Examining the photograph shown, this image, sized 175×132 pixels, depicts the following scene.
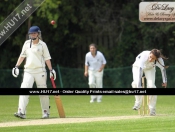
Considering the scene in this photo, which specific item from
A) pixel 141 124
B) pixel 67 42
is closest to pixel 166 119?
pixel 141 124

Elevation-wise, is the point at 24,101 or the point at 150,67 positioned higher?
the point at 150,67

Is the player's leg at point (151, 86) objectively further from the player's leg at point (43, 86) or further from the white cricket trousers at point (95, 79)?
the white cricket trousers at point (95, 79)

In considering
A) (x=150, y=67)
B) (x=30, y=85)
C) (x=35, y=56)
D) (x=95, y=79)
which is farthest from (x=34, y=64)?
(x=95, y=79)

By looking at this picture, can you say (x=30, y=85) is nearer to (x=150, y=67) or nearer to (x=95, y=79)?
(x=150, y=67)

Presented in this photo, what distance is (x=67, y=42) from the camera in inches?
1302

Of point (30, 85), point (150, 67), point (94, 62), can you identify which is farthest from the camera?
point (94, 62)

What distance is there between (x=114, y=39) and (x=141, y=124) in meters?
20.5

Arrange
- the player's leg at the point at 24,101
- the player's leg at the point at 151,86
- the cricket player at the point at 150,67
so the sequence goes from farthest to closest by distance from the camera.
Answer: the player's leg at the point at 151,86 < the cricket player at the point at 150,67 < the player's leg at the point at 24,101

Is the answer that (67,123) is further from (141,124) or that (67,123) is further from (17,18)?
→ (17,18)

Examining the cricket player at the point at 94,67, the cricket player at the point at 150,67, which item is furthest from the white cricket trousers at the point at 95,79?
the cricket player at the point at 150,67

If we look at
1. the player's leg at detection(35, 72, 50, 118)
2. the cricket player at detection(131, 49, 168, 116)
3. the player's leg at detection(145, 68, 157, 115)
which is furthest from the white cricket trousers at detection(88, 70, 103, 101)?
the player's leg at detection(35, 72, 50, 118)

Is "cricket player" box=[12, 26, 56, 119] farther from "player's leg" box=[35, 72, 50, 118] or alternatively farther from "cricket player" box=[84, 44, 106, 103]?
"cricket player" box=[84, 44, 106, 103]

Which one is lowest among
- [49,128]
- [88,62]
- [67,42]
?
[49,128]

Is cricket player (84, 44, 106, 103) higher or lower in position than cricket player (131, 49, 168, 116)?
higher
